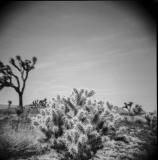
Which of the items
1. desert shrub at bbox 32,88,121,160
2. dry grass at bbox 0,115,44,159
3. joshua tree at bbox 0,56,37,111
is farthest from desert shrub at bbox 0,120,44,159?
joshua tree at bbox 0,56,37,111

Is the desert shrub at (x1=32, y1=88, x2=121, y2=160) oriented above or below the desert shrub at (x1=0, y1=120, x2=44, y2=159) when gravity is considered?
above

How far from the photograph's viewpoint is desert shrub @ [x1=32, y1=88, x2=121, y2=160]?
10.0 ft

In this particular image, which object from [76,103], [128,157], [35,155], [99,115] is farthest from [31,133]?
[128,157]

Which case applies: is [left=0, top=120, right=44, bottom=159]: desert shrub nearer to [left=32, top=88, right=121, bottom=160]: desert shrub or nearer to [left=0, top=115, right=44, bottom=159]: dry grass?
[left=0, top=115, right=44, bottom=159]: dry grass

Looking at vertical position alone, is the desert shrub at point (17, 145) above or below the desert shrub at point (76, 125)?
below

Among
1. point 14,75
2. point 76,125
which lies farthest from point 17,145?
point 14,75

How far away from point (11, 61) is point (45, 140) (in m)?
14.4

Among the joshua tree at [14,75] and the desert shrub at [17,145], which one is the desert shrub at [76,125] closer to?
the desert shrub at [17,145]

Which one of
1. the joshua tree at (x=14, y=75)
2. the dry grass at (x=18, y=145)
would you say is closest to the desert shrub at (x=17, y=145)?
the dry grass at (x=18, y=145)

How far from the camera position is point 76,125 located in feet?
10.0

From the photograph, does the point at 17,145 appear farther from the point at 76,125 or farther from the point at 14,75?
the point at 14,75

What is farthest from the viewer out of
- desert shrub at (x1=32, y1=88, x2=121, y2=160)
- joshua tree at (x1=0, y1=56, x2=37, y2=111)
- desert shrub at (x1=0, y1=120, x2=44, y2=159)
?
joshua tree at (x1=0, y1=56, x2=37, y2=111)

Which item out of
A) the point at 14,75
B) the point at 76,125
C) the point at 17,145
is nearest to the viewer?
the point at 76,125

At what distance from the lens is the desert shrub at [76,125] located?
10.0 ft
